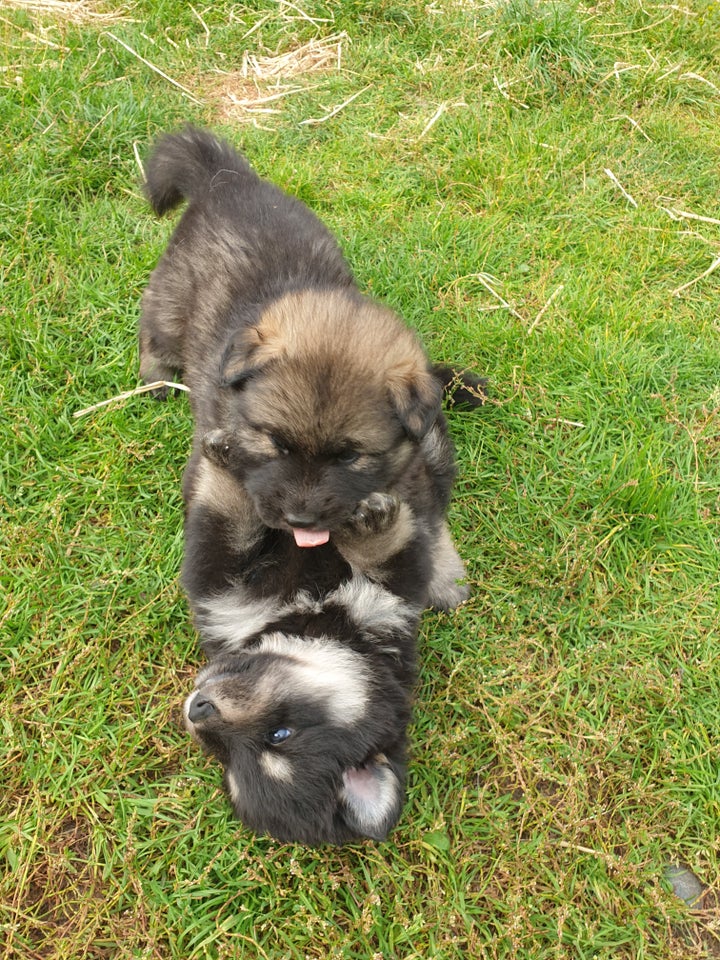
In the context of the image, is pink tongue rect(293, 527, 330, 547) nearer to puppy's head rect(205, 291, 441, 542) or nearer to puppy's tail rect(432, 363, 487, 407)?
puppy's head rect(205, 291, 441, 542)

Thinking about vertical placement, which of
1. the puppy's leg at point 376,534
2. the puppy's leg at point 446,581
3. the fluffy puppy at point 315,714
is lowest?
the puppy's leg at point 446,581

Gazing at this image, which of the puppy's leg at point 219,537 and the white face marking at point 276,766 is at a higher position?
the puppy's leg at point 219,537

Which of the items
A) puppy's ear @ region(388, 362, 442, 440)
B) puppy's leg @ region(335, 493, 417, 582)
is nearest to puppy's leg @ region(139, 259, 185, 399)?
puppy's ear @ region(388, 362, 442, 440)

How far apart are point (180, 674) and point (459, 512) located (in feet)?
3.91

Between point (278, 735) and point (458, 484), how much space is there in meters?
1.33

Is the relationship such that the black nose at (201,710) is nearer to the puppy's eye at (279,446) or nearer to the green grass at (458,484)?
the green grass at (458,484)

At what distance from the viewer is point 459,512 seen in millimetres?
2980

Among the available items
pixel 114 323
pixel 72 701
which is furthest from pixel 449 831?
pixel 114 323

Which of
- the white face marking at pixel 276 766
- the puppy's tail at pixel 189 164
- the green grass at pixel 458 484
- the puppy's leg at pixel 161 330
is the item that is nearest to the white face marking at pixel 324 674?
the white face marking at pixel 276 766

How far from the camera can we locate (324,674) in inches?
86.7

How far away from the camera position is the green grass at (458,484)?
2.29m

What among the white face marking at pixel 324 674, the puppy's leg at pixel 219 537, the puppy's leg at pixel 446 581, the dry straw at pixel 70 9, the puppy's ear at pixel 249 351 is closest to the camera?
the white face marking at pixel 324 674

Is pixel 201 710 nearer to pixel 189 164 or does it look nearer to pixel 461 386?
pixel 461 386

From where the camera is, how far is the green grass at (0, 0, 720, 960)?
2291 mm
